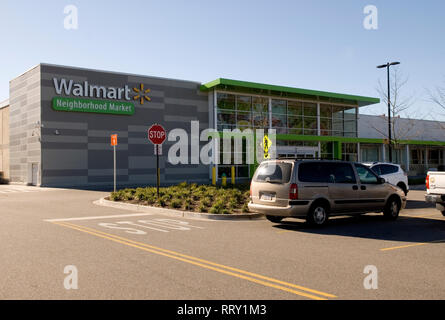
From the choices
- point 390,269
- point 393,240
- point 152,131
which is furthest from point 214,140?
point 390,269

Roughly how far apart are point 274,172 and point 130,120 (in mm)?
25448

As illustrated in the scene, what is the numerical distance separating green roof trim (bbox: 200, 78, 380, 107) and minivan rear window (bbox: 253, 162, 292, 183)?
2461 centimetres

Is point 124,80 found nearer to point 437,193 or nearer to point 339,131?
point 339,131

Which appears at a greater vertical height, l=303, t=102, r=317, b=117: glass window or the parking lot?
l=303, t=102, r=317, b=117: glass window

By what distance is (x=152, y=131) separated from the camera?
642 inches

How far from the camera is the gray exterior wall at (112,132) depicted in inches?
1228

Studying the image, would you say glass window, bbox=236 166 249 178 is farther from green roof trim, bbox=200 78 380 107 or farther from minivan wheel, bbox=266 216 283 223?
minivan wheel, bbox=266 216 283 223

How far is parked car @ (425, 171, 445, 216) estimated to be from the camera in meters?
11.6

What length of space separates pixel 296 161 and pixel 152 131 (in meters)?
7.19

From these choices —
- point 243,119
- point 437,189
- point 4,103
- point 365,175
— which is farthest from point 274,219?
Answer: point 4,103

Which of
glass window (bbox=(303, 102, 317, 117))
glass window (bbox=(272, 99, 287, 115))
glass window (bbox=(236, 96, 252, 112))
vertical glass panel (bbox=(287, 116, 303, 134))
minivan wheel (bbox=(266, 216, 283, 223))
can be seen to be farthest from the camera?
glass window (bbox=(303, 102, 317, 117))

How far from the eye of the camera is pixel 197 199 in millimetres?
16031

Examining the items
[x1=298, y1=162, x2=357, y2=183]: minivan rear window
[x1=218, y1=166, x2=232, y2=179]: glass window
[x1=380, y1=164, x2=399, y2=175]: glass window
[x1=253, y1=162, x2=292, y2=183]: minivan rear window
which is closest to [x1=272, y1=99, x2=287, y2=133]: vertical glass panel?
[x1=218, y1=166, x2=232, y2=179]: glass window

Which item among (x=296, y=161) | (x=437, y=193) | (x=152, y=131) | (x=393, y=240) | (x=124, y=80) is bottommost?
(x=393, y=240)
